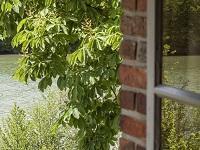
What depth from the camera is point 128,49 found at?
1.49m

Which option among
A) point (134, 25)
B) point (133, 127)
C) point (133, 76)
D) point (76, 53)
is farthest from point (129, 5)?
point (76, 53)

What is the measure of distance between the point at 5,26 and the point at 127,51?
6.80ft

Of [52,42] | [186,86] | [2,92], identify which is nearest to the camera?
[186,86]

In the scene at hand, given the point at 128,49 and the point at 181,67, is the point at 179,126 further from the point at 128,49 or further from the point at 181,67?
the point at 128,49

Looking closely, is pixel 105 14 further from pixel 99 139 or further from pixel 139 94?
pixel 139 94

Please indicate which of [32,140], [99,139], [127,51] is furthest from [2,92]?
[127,51]

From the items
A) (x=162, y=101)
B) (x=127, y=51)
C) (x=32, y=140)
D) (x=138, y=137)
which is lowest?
(x=32, y=140)

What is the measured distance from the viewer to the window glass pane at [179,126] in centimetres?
129

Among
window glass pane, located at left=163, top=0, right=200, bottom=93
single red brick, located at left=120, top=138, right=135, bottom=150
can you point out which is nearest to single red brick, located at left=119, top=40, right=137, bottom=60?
window glass pane, located at left=163, top=0, right=200, bottom=93

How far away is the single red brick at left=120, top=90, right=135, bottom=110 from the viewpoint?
147 centimetres

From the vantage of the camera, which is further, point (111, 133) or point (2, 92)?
point (2, 92)

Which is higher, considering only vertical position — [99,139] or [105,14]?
[105,14]

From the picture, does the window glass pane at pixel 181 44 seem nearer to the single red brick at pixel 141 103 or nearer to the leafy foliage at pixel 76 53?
the single red brick at pixel 141 103

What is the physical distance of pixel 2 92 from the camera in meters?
10.1
